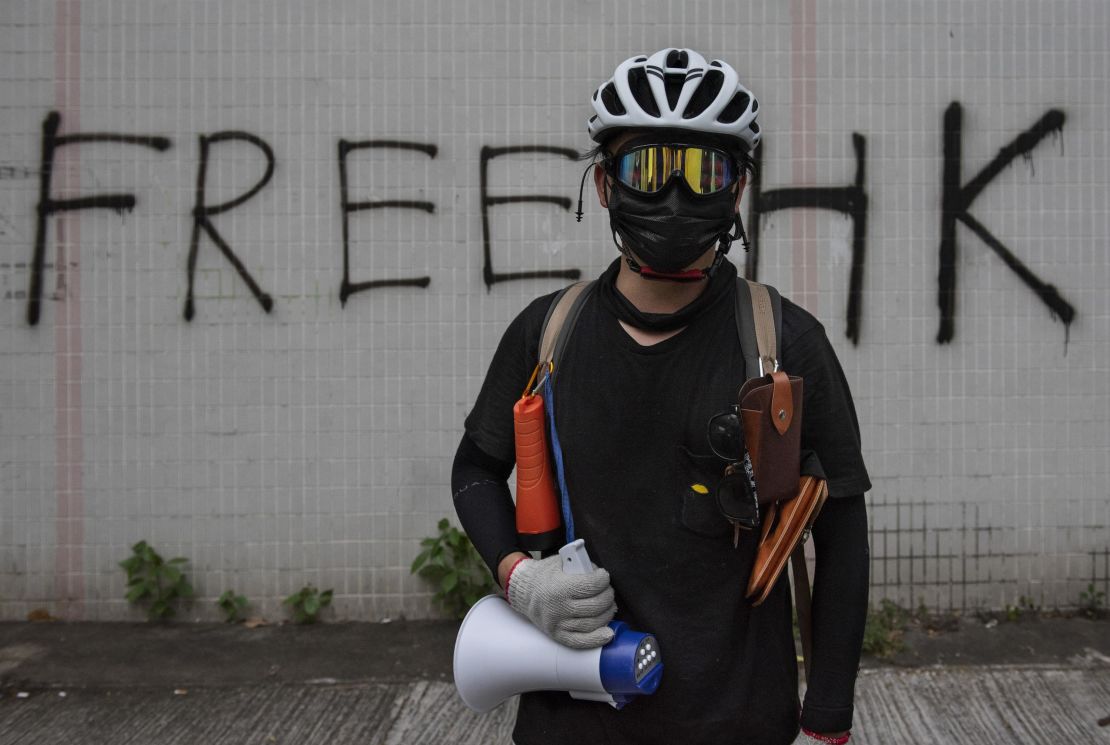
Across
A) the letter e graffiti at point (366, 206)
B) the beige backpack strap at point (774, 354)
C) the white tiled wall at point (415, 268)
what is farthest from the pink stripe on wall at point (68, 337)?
the beige backpack strap at point (774, 354)

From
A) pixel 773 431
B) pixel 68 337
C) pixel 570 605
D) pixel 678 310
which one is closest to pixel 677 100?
pixel 678 310

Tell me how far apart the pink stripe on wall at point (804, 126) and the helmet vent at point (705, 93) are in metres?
2.97

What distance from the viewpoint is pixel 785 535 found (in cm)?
187

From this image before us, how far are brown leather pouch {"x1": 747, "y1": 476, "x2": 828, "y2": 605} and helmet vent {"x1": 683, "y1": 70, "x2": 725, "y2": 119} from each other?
0.76m

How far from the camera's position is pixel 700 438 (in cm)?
189

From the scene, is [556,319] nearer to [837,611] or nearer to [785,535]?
[785,535]

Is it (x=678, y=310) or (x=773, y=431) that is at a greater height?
(x=678, y=310)

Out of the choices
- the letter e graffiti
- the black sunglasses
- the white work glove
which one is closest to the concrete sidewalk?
the letter e graffiti

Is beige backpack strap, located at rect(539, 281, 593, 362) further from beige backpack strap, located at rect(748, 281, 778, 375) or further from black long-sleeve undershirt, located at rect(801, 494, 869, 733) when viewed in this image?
black long-sleeve undershirt, located at rect(801, 494, 869, 733)

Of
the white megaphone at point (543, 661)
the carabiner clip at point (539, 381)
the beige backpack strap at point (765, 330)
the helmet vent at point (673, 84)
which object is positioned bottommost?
the white megaphone at point (543, 661)

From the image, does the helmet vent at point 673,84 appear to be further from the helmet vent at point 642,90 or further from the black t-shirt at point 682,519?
the black t-shirt at point 682,519

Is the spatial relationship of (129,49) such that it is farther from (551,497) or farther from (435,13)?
(551,497)

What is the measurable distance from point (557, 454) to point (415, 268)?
3.09m

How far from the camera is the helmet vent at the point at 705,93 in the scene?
2008 mm
